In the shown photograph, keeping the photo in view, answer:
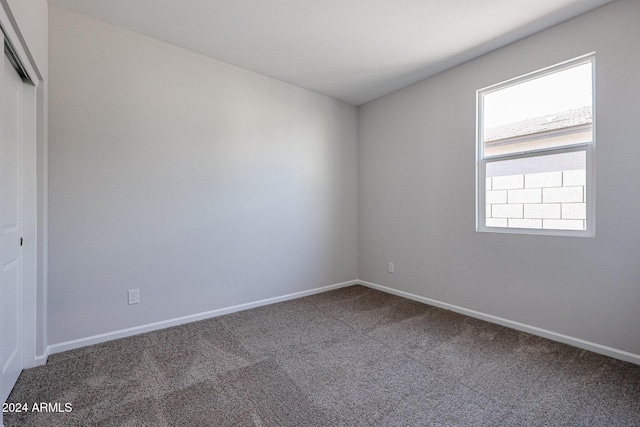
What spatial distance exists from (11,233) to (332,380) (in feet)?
7.13

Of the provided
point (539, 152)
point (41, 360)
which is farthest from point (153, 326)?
point (539, 152)

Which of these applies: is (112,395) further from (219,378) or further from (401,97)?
(401,97)

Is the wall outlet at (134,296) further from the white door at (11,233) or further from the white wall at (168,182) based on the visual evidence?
the white door at (11,233)

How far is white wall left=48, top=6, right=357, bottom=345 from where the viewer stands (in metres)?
2.19

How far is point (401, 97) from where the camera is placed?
11.6 feet

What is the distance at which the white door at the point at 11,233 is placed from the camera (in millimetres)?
1549

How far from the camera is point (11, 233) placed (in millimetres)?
1675

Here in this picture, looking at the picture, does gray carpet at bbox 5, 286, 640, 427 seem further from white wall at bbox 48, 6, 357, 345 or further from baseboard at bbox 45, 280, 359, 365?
white wall at bbox 48, 6, 357, 345

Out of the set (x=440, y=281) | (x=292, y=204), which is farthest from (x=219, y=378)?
(x=440, y=281)

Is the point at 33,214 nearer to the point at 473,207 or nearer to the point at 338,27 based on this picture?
the point at 338,27

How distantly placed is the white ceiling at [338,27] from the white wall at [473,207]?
10.5 inches

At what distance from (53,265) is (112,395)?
1.15m

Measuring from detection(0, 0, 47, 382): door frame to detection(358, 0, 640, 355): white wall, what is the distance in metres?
3.36

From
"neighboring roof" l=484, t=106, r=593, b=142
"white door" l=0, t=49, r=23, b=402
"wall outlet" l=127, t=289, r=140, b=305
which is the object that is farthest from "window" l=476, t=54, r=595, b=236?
"white door" l=0, t=49, r=23, b=402
